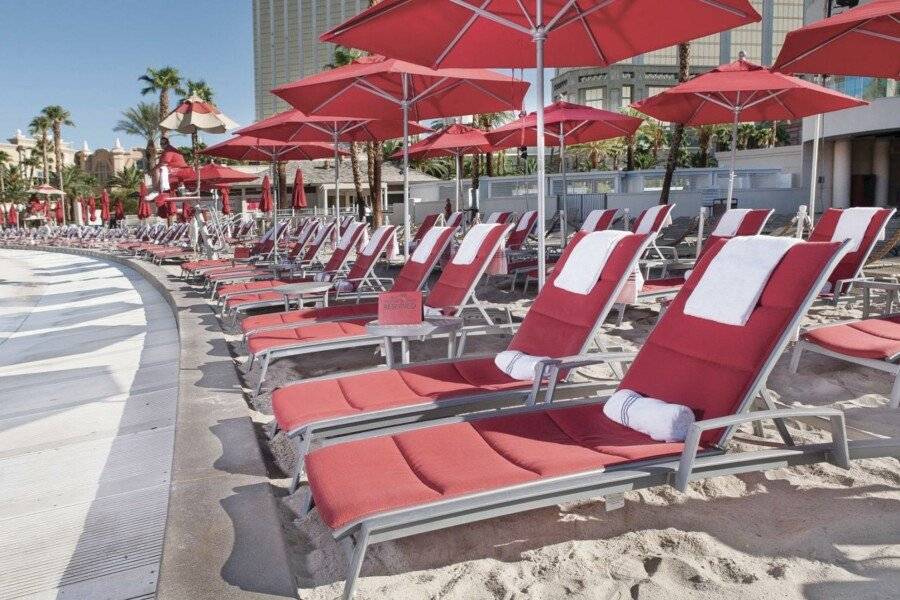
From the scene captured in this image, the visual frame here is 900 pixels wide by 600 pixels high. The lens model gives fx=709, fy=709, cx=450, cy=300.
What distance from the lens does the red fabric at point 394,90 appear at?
247 inches

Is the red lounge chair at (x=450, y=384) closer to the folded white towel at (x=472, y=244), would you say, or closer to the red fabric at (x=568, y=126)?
the folded white towel at (x=472, y=244)

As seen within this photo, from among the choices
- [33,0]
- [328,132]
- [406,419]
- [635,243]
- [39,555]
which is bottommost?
[39,555]

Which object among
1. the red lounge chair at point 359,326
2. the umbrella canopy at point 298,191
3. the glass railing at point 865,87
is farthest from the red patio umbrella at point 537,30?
the glass railing at point 865,87

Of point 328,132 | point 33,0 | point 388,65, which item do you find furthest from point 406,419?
point 33,0

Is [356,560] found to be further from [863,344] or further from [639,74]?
[639,74]

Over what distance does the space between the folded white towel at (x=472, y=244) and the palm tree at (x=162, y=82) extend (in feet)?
105

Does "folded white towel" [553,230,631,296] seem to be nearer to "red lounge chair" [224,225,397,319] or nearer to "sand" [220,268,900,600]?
"sand" [220,268,900,600]

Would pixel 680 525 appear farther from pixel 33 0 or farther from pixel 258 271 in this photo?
pixel 33 0

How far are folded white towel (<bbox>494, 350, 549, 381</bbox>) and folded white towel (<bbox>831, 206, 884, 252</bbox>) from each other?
12.2ft

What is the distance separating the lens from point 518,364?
3.46 m

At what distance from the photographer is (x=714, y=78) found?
7.38m

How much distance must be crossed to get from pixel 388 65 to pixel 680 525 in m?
4.76

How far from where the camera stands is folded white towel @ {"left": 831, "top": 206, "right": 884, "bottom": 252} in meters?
5.85

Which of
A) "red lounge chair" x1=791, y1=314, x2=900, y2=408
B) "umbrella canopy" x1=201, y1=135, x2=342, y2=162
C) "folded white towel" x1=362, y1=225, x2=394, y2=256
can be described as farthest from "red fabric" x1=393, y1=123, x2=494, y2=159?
"red lounge chair" x1=791, y1=314, x2=900, y2=408
